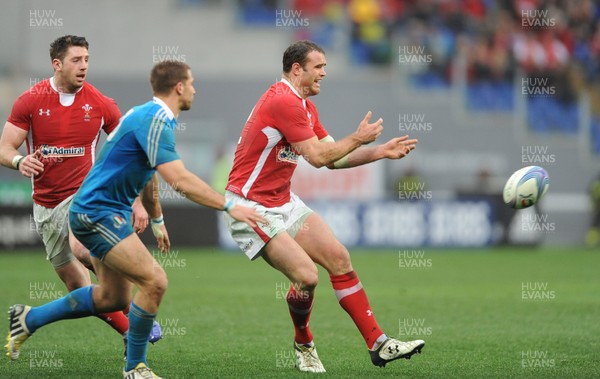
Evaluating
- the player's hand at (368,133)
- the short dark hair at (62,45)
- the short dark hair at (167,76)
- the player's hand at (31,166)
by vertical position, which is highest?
the short dark hair at (62,45)

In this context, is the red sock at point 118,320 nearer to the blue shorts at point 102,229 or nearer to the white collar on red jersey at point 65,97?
the blue shorts at point 102,229

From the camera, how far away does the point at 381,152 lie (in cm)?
759

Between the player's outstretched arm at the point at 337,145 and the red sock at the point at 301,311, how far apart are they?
45.3 inches

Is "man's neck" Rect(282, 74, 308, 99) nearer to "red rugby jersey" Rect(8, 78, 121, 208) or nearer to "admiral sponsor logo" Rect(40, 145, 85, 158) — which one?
"red rugby jersey" Rect(8, 78, 121, 208)

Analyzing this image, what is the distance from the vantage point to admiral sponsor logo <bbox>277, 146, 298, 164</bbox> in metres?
7.95

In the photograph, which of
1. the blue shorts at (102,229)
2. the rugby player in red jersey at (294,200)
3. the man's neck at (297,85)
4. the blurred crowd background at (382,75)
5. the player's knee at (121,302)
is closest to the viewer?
the blue shorts at (102,229)

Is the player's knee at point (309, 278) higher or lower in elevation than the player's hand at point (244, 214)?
lower

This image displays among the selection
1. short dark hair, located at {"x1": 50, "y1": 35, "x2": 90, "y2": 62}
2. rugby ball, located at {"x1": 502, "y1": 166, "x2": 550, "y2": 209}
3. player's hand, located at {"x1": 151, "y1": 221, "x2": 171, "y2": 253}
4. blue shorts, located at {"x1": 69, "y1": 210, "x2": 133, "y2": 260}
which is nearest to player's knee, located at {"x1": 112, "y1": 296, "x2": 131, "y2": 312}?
blue shorts, located at {"x1": 69, "y1": 210, "x2": 133, "y2": 260}

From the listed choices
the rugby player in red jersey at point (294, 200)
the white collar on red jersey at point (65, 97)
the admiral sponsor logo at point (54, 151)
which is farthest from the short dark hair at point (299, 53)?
the admiral sponsor logo at point (54, 151)

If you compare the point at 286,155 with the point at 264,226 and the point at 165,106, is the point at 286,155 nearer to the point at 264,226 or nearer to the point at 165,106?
the point at 264,226

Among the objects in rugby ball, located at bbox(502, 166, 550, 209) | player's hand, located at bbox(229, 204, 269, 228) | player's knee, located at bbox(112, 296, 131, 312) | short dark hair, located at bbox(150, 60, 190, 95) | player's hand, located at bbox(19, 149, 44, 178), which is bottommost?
player's knee, located at bbox(112, 296, 131, 312)

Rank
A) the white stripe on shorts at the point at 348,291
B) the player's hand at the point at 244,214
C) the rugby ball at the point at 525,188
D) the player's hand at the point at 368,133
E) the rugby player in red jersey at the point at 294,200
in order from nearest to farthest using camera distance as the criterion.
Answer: the player's hand at the point at 244,214 → the player's hand at the point at 368,133 → the rugby player in red jersey at the point at 294,200 → the white stripe on shorts at the point at 348,291 → the rugby ball at the point at 525,188

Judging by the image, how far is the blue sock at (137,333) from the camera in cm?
681

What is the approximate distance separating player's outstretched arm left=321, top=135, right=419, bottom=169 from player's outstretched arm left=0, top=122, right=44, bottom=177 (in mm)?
2341
